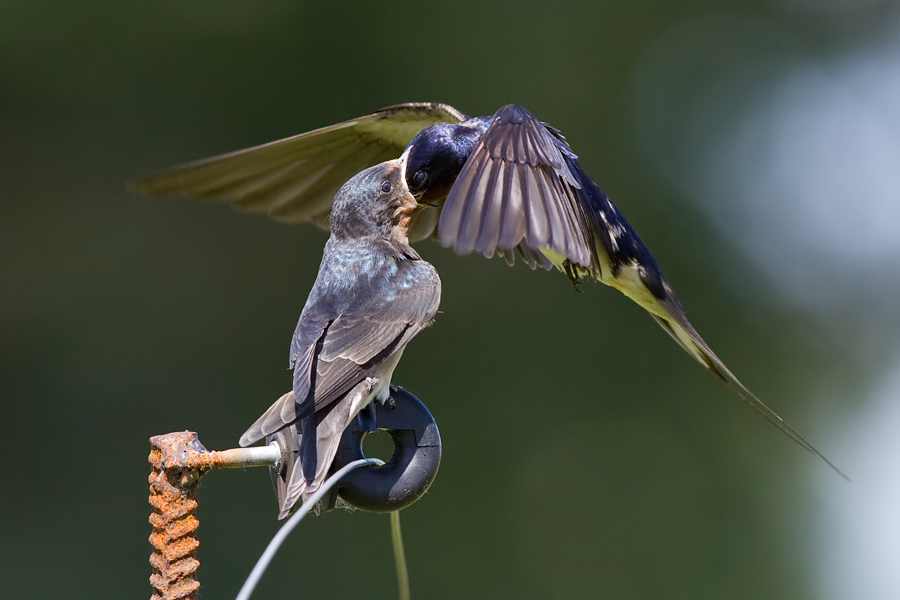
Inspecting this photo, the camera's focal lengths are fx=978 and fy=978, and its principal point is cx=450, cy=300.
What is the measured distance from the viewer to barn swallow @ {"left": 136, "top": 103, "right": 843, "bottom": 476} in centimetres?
159

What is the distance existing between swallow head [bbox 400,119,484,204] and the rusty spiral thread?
996mm

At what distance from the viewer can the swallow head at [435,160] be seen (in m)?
1.94

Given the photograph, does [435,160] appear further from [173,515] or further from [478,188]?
[173,515]

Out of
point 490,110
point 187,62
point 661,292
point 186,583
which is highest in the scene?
point 187,62

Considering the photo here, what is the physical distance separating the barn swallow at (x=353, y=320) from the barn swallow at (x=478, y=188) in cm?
10

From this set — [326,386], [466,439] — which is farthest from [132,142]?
[326,386]

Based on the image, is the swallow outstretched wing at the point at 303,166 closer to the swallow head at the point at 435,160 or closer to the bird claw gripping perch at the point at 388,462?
the swallow head at the point at 435,160

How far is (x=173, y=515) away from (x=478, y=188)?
819mm

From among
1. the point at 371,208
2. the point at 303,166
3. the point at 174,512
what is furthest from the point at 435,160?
the point at 174,512

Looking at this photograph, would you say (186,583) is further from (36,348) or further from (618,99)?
(618,99)

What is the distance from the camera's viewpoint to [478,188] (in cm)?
163

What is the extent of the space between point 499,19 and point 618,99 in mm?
713

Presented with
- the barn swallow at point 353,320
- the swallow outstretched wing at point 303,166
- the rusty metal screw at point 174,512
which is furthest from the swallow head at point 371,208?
the rusty metal screw at point 174,512

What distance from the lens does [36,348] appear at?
375cm
